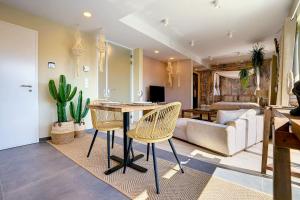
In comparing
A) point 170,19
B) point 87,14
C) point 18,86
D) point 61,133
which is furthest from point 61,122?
point 170,19

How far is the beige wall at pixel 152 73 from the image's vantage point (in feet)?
19.8

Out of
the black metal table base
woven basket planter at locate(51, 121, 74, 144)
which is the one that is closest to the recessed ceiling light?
woven basket planter at locate(51, 121, 74, 144)

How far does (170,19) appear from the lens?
3541 millimetres

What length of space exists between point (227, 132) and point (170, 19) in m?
2.65

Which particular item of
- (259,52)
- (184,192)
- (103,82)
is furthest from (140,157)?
(259,52)

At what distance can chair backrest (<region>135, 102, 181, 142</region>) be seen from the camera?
1.56 metres

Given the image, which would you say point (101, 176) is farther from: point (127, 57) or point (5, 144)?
point (127, 57)

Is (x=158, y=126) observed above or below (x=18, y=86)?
below

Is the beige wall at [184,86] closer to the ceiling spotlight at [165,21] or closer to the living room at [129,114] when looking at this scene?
the living room at [129,114]

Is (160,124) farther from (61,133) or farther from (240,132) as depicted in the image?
(61,133)

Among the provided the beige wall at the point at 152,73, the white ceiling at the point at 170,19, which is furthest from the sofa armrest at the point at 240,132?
the beige wall at the point at 152,73

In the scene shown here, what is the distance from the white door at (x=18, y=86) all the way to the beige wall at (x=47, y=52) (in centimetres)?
11

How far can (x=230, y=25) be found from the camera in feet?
12.5

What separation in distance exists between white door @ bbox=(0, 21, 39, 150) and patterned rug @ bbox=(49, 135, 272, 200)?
4.23ft
